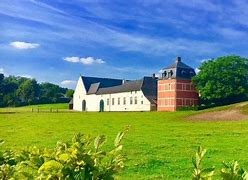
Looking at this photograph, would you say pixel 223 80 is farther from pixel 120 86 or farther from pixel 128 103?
pixel 120 86

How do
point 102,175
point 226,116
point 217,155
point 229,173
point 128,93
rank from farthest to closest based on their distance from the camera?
point 128,93
point 226,116
point 217,155
point 102,175
point 229,173

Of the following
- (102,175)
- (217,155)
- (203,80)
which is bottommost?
(217,155)

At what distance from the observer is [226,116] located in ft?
127

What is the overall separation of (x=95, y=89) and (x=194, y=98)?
107ft

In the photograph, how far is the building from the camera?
74.2 metres

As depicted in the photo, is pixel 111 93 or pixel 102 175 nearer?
pixel 102 175

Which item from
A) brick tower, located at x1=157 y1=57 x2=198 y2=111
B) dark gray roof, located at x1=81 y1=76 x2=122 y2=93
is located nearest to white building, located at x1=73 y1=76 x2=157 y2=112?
dark gray roof, located at x1=81 y1=76 x2=122 y2=93

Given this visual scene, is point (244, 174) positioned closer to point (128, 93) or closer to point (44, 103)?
point (128, 93)

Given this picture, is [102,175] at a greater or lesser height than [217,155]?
greater

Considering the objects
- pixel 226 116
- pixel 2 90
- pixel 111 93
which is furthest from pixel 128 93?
pixel 2 90

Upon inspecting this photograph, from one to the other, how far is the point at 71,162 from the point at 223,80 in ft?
233

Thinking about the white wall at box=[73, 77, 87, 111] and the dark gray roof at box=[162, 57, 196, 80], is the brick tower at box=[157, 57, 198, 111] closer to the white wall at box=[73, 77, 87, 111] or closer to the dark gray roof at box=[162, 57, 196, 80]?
the dark gray roof at box=[162, 57, 196, 80]

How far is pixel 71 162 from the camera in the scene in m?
1.58

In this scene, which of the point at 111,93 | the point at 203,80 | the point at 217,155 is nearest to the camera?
the point at 217,155
